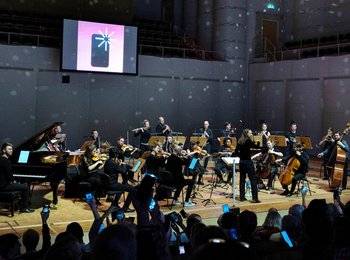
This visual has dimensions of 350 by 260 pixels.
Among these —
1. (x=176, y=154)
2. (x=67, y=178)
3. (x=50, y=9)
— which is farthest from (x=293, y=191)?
(x=50, y=9)

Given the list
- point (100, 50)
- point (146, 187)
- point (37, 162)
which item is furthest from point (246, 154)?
point (100, 50)

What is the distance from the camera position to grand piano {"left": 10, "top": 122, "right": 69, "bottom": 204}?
9250 mm

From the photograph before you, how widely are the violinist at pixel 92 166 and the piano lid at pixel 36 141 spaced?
2.88ft

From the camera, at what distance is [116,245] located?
2.25 m

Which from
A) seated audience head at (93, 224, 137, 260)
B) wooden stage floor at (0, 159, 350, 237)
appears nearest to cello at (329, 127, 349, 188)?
wooden stage floor at (0, 159, 350, 237)

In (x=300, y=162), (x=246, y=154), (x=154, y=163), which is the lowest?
(x=154, y=163)

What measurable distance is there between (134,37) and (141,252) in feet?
52.9

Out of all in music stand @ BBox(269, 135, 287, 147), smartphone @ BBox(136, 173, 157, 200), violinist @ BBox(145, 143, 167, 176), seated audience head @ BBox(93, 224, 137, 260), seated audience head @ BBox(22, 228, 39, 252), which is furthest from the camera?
music stand @ BBox(269, 135, 287, 147)

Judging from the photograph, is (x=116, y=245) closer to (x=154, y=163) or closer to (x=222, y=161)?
(x=154, y=163)

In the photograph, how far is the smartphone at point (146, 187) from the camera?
4.96 m

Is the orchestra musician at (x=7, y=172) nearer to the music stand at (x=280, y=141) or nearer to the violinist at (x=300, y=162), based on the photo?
the violinist at (x=300, y=162)

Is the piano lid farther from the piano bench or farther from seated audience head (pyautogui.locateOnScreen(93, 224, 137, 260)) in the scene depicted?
seated audience head (pyautogui.locateOnScreen(93, 224, 137, 260))

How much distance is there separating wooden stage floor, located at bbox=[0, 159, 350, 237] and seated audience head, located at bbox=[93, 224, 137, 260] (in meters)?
5.88

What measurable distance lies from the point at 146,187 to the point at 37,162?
16.9 ft
